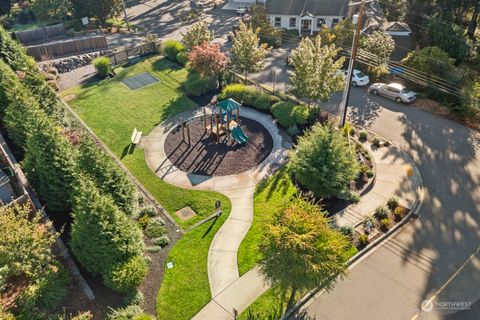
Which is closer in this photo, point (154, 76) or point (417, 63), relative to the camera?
point (417, 63)

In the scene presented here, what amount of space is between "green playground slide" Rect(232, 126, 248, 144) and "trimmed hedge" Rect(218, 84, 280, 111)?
4.92 meters

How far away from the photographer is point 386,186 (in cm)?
2370

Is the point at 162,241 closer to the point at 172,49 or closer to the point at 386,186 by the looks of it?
the point at 386,186

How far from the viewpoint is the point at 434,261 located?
18812mm

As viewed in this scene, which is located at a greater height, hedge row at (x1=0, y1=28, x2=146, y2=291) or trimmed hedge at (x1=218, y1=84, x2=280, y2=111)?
hedge row at (x1=0, y1=28, x2=146, y2=291)

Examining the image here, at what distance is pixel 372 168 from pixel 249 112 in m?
12.2

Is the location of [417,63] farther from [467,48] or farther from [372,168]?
[372,168]

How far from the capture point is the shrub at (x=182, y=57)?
39812 mm

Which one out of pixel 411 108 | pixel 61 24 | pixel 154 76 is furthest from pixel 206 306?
pixel 61 24

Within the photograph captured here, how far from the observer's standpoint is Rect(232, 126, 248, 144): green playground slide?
91.1ft

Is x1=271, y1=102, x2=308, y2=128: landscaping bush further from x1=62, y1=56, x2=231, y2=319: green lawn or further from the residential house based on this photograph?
the residential house

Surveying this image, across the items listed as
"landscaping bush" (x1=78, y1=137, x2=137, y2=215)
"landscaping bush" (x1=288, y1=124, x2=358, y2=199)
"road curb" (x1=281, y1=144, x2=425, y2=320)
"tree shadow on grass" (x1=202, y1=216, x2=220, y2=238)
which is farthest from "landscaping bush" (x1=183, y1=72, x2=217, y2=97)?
"road curb" (x1=281, y1=144, x2=425, y2=320)

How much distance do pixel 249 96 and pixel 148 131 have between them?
32.3ft

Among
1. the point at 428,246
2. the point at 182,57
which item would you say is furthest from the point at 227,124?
the point at 428,246
